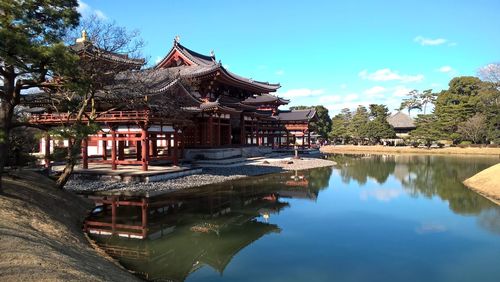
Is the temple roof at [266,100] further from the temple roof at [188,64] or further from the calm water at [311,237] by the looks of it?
the calm water at [311,237]

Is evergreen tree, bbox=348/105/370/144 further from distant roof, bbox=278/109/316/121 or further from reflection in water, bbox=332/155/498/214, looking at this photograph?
reflection in water, bbox=332/155/498/214

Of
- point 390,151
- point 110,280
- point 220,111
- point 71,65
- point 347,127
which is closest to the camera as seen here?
point 110,280

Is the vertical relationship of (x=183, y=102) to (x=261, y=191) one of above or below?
above

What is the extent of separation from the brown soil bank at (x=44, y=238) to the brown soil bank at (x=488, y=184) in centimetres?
1755

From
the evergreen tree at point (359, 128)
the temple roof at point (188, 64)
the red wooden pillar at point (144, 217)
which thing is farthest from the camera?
the evergreen tree at point (359, 128)

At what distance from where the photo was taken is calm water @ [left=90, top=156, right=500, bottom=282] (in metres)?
8.71

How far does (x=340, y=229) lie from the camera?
1266cm

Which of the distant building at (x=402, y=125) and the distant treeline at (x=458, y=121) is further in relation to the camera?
the distant building at (x=402, y=125)

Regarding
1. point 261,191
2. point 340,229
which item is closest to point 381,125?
point 261,191

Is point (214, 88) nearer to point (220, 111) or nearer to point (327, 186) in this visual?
point (220, 111)

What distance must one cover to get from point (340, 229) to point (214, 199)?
20.9ft

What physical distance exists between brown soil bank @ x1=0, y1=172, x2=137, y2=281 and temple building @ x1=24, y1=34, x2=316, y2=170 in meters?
2.47

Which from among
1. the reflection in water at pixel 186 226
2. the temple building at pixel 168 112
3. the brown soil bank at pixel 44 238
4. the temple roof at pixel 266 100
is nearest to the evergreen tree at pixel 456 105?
the temple building at pixel 168 112

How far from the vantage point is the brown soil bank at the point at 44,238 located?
591cm
